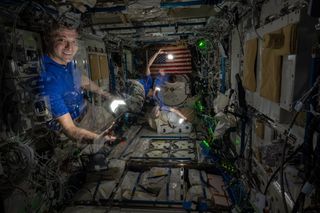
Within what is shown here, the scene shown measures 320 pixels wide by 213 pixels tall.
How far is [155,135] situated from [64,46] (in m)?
3.97

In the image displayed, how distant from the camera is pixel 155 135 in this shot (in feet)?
22.2

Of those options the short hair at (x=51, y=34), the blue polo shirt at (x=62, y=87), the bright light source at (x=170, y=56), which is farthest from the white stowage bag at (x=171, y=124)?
the short hair at (x=51, y=34)

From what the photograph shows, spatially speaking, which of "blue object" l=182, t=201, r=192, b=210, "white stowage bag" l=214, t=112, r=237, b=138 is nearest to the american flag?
"white stowage bag" l=214, t=112, r=237, b=138

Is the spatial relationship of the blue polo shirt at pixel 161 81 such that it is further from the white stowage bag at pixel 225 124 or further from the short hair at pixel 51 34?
the short hair at pixel 51 34

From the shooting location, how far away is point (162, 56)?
1020cm

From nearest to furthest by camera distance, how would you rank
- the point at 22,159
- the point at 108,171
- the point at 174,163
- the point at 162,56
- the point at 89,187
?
the point at 22,159 < the point at 89,187 < the point at 108,171 < the point at 174,163 < the point at 162,56

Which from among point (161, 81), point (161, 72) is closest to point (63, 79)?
point (161, 81)

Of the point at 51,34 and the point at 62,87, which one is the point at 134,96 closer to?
the point at 62,87

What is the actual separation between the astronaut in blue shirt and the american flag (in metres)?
6.06

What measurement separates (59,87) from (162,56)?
7047 millimetres

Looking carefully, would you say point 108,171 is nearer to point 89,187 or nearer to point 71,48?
point 89,187

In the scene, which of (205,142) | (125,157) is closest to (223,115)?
(205,142)

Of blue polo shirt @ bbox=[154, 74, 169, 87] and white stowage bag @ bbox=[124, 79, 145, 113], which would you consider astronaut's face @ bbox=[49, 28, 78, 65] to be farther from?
blue polo shirt @ bbox=[154, 74, 169, 87]

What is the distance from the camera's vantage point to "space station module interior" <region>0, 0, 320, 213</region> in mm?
1918
